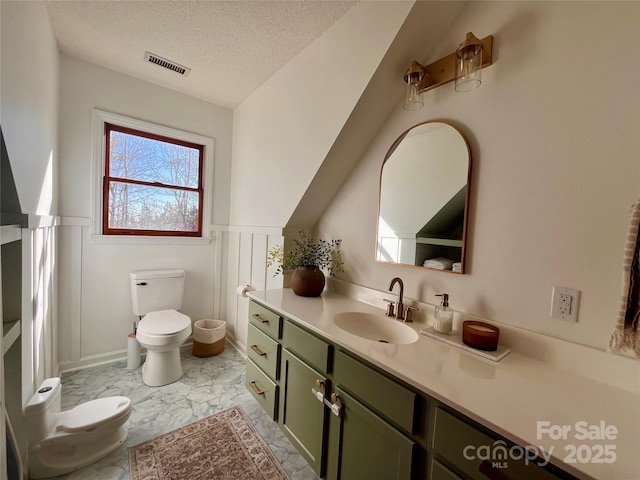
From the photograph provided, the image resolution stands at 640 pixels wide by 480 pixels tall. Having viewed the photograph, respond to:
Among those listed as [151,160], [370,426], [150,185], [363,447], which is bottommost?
[363,447]

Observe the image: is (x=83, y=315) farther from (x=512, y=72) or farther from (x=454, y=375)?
(x=512, y=72)

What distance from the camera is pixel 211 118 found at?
264 centimetres

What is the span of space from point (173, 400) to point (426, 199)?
216cm

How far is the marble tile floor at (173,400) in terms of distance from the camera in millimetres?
1373

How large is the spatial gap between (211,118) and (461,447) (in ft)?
9.98

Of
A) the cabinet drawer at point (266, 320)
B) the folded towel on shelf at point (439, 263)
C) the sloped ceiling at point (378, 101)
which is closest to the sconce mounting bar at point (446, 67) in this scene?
the sloped ceiling at point (378, 101)

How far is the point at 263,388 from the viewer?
1.67m

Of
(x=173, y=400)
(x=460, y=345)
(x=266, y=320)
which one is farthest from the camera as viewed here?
(x=173, y=400)

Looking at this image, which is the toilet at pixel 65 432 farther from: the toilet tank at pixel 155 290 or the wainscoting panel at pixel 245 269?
the wainscoting panel at pixel 245 269

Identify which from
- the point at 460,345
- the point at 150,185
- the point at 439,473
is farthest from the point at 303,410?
the point at 150,185

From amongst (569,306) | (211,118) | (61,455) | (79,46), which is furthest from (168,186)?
(569,306)

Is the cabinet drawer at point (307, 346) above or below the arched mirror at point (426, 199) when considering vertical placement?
below

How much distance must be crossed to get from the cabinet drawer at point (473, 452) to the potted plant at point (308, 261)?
1075mm

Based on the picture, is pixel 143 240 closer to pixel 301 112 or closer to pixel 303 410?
pixel 301 112
